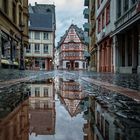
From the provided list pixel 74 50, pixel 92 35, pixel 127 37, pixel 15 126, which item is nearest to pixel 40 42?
pixel 92 35

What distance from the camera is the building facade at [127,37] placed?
19183 mm

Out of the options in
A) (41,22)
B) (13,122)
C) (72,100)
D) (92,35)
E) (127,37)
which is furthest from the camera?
(41,22)

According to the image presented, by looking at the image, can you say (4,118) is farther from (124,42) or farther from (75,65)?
(75,65)

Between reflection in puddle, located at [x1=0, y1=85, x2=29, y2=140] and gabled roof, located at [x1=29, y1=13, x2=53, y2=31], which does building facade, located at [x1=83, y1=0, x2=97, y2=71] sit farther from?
reflection in puddle, located at [x1=0, y1=85, x2=29, y2=140]

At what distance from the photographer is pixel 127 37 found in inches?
931

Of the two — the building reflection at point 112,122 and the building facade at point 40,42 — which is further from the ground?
the building facade at point 40,42

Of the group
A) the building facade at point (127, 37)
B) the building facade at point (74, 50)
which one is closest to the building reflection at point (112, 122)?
the building facade at point (127, 37)

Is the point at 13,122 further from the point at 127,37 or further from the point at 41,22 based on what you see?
the point at 41,22

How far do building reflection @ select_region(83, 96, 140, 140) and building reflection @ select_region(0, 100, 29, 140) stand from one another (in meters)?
0.44

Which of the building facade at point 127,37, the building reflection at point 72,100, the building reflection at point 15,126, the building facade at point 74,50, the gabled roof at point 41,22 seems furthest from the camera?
the building facade at point 74,50

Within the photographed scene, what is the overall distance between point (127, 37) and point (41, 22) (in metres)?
54.6

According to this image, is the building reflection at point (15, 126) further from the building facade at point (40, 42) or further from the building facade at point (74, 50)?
the building facade at point (74, 50)

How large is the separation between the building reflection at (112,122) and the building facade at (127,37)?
14271mm

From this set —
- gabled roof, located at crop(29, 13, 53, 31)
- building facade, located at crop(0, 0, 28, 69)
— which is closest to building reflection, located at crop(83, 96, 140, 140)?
building facade, located at crop(0, 0, 28, 69)
